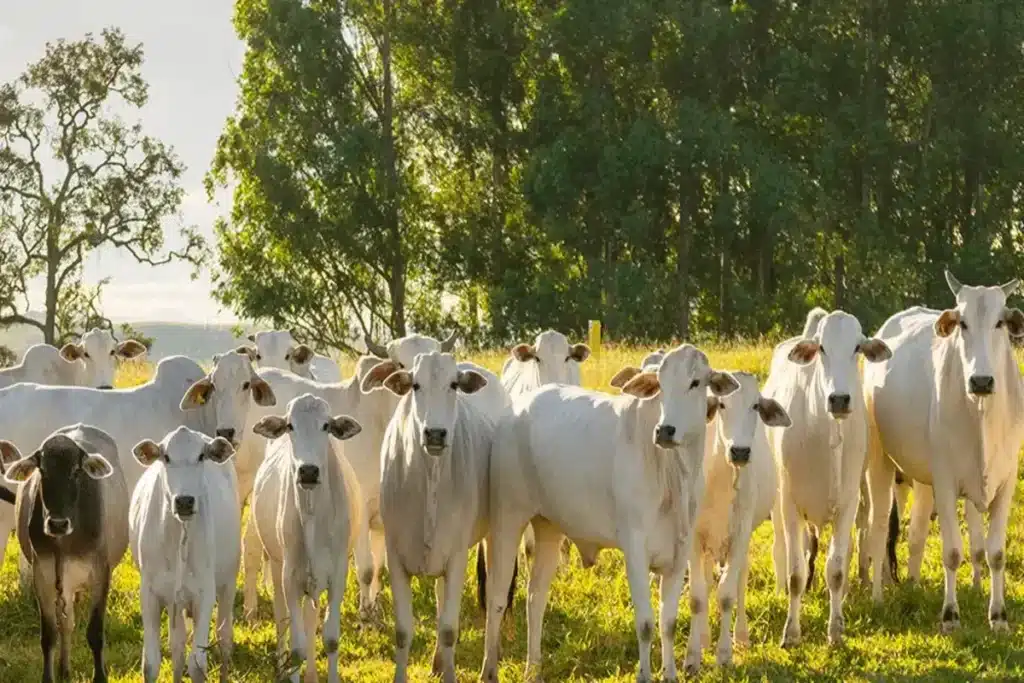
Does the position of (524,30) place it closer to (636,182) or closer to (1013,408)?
(636,182)

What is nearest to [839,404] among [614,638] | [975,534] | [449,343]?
[975,534]

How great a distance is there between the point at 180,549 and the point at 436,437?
1.75 metres

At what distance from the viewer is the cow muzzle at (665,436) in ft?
30.7

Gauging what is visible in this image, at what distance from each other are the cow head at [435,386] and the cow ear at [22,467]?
7.31ft

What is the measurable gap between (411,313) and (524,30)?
709cm

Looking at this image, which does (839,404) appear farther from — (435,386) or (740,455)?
(435,386)

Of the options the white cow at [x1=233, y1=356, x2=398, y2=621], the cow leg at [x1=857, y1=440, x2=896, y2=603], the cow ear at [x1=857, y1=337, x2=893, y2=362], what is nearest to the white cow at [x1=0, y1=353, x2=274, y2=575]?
the white cow at [x1=233, y1=356, x2=398, y2=621]

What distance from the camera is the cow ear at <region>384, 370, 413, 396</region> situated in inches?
397

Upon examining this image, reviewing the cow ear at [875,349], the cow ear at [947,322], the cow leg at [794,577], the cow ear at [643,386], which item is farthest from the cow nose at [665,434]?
the cow ear at [947,322]

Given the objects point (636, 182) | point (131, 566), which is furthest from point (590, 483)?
point (636, 182)

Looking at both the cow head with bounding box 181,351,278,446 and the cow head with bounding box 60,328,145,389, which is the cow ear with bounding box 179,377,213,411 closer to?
the cow head with bounding box 181,351,278,446

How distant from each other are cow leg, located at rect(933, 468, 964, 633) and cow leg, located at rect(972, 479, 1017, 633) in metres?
0.22

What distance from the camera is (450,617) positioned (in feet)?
32.9

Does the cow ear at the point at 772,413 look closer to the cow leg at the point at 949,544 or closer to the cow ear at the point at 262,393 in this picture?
the cow leg at the point at 949,544
